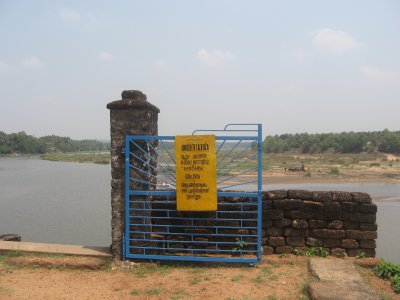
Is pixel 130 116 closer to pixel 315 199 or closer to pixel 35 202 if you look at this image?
pixel 315 199

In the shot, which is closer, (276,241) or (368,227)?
(368,227)

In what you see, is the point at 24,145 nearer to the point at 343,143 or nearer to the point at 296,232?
the point at 343,143

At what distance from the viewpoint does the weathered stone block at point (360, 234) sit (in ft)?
18.2

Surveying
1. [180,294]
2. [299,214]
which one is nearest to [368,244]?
[299,214]

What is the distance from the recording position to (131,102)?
17.7ft

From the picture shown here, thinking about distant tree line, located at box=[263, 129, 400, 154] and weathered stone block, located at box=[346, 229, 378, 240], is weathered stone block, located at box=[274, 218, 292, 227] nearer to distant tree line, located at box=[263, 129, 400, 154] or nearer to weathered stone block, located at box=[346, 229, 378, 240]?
weathered stone block, located at box=[346, 229, 378, 240]

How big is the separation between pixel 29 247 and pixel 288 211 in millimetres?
3857

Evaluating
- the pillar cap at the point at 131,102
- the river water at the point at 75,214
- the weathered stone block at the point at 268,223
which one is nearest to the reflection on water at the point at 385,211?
the river water at the point at 75,214

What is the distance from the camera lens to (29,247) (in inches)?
233

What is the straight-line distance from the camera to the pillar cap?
5398 mm

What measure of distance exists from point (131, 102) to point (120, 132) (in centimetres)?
44

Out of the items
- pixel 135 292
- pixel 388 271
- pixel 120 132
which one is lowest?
pixel 135 292

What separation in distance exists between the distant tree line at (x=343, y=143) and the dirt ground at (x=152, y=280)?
48.1m

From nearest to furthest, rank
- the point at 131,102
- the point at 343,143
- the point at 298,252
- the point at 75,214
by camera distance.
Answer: the point at 131,102
the point at 298,252
the point at 75,214
the point at 343,143
